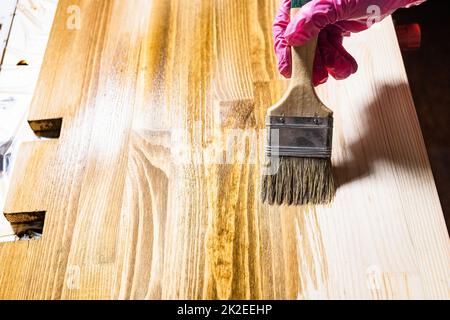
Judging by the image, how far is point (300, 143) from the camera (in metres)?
0.80

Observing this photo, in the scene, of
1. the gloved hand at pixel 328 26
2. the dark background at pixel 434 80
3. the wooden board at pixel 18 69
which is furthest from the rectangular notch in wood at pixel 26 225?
the dark background at pixel 434 80

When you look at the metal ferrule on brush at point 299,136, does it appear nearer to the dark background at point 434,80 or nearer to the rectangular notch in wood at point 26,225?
the rectangular notch in wood at point 26,225

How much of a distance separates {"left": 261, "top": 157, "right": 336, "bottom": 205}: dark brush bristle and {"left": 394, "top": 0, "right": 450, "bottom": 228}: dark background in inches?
29.6

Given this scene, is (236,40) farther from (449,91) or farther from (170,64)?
(449,91)

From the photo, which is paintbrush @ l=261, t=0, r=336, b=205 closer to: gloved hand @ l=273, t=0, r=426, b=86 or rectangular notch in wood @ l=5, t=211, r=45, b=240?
gloved hand @ l=273, t=0, r=426, b=86

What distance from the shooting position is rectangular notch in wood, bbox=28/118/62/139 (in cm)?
97

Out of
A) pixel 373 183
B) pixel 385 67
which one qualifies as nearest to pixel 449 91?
pixel 385 67

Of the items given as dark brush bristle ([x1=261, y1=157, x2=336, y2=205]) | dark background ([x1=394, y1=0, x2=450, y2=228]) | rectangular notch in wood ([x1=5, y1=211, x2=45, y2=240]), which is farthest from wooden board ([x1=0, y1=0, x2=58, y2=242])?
dark background ([x1=394, y1=0, x2=450, y2=228])

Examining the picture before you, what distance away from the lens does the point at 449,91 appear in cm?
160

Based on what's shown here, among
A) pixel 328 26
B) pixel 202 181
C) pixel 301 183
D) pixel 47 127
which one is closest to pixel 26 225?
pixel 47 127

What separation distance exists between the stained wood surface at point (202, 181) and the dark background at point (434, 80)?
0.60 meters

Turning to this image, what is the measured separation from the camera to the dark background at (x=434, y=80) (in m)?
1.45

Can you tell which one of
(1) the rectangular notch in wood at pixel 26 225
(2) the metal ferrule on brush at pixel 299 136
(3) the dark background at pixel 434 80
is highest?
(2) the metal ferrule on brush at pixel 299 136
